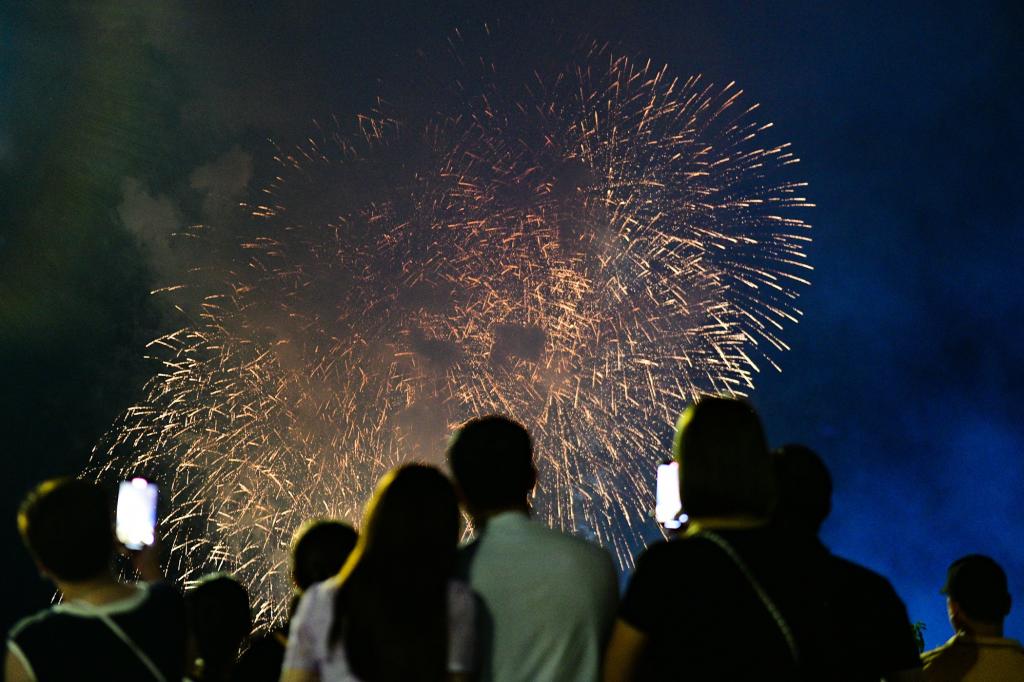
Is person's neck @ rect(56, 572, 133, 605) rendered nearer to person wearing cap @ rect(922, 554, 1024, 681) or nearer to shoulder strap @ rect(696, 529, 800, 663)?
shoulder strap @ rect(696, 529, 800, 663)

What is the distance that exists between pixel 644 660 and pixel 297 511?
16.9 meters

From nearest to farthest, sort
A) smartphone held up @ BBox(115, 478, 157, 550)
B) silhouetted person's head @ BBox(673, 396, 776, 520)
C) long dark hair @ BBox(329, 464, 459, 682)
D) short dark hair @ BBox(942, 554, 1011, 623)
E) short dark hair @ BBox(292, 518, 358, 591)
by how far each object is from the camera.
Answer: long dark hair @ BBox(329, 464, 459, 682) < silhouetted person's head @ BBox(673, 396, 776, 520) < short dark hair @ BBox(292, 518, 358, 591) < short dark hair @ BBox(942, 554, 1011, 623) < smartphone held up @ BBox(115, 478, 157, 550)

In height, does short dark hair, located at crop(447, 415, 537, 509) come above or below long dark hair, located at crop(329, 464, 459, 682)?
above

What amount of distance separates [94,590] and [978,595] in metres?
4.30

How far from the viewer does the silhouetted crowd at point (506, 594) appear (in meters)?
3.49

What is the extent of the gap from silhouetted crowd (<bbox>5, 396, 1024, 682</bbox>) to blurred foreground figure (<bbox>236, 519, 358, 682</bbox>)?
46 cm

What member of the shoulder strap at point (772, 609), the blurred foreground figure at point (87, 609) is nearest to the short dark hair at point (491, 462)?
the shoulder strap at point (772, 609)

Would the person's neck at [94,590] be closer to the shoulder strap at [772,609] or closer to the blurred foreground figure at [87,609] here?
the blurred foreground figure at [87,609]

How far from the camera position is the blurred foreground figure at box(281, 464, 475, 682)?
3424mm

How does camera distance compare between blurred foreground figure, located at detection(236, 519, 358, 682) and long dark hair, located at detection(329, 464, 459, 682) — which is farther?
blurred foreground figure, located at detection(236, 519, 358, 682)

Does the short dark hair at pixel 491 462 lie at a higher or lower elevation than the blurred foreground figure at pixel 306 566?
higher

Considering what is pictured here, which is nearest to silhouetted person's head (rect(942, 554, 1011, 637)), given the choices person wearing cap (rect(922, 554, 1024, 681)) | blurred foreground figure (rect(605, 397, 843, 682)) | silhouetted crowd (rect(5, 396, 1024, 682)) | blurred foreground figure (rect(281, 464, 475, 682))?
person wearing cap (rect(922, 554, 1024, 681))

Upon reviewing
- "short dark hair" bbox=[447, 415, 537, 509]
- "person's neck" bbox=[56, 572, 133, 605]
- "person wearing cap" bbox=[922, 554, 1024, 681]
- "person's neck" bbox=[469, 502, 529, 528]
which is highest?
"short dark hair" bbox=[447, 415, 537, 509]

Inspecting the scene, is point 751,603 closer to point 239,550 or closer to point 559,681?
point 559,681
